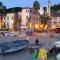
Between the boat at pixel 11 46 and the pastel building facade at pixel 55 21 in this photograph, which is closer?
the pastel building facade at pixel 55 21

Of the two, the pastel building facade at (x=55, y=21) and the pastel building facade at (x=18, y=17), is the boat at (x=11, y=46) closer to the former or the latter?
the pastel building facade at (x=18, y=17)

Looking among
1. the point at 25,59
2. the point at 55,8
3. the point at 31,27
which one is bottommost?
the point at 25,59

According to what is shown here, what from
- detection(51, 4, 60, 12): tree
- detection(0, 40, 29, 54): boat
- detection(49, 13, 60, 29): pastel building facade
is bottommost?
detection(0, 40, 29, 54): boat

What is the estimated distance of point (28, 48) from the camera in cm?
333

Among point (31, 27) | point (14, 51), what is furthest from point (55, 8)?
point (14, 51)

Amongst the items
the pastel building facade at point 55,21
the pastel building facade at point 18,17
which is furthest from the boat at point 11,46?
the pastel building facade at point 55,21

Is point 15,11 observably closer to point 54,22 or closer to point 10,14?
point 10,14

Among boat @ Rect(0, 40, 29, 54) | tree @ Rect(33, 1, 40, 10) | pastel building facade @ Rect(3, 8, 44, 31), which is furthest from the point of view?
boat @ Rect(0, 40, 29, 54)

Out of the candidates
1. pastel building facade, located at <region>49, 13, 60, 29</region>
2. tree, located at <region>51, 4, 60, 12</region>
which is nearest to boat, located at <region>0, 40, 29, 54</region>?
pastel building facade, located at <region>49, 13, 60, 29</region>

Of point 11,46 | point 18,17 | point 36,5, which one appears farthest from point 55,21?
point 11,46

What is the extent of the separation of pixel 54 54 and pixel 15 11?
2.87 ft

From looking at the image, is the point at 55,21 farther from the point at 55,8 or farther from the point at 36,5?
the point at 36,5

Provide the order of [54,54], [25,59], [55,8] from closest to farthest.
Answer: [54,54], [55,8], [25,59]

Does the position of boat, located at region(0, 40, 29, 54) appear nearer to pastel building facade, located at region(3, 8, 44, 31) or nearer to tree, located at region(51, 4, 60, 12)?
pastel building facade, located at region(3, 8, 44, 31)
